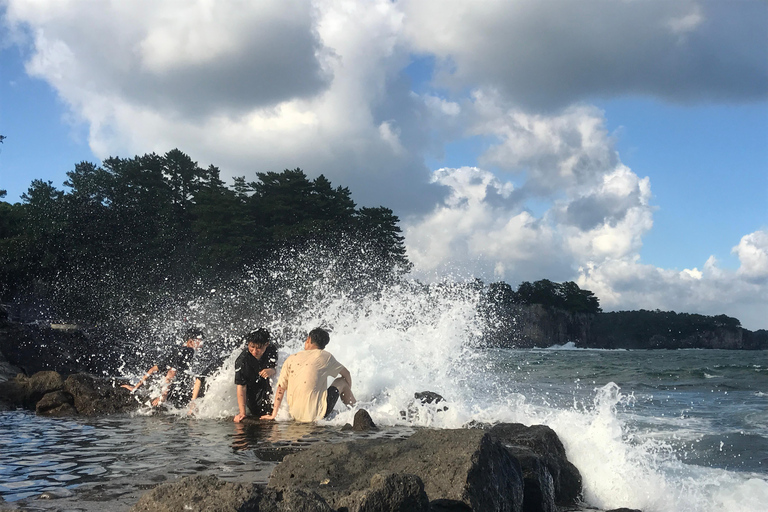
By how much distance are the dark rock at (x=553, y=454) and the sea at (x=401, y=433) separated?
232 mm

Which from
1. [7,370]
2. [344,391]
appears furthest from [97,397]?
[7,370]

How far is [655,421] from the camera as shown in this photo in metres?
13.0

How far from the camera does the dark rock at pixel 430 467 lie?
4094mm

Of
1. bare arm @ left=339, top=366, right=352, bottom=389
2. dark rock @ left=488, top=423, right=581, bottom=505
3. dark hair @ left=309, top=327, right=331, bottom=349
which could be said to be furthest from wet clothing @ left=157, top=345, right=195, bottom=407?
dark rock @ left=488, top=423, right=581, bottom=505

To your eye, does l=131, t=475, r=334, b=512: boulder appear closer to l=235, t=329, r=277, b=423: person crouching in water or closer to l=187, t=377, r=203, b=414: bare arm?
l=235, t=329, r=277, b=423: person crouching in water

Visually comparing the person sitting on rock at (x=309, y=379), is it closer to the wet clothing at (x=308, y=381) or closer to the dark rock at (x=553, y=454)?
the wet clothing at (x=308, y=381)

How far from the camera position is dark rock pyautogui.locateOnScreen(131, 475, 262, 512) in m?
2.93

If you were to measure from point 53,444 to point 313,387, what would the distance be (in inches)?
121

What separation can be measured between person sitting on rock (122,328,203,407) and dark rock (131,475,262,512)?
22.0 feet

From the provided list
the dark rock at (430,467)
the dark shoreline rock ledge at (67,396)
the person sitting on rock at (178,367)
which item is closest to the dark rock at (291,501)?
the dark rock at (430,467)

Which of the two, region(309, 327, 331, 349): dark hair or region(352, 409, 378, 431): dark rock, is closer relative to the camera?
region(352, 409, 378, 431): dark rock

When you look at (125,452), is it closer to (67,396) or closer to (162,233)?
(67,396)

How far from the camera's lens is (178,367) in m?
9.70

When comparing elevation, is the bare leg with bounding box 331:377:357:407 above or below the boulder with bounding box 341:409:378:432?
above
